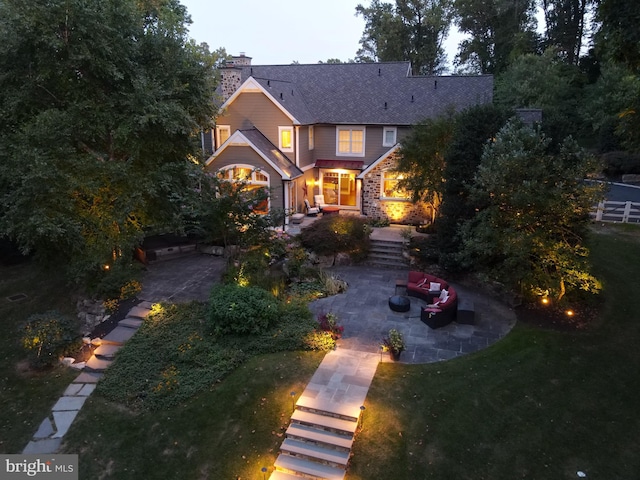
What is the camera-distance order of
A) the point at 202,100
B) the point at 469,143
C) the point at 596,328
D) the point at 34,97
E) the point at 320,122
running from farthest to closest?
1. the point at 320,122
2. the point at 202,100
3. the point at 469,143
4. the point at 34,97
5. the point at 596,328

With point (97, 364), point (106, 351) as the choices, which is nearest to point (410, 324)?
point (106, 351)

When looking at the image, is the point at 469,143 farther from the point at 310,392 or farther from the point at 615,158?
the point at 615,158

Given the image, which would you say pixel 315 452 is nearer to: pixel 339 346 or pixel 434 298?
pixel 339 346

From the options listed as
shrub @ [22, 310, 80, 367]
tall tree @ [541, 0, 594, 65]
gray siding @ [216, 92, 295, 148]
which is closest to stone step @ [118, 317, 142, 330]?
shrub @ [22, 310, 80, 367]

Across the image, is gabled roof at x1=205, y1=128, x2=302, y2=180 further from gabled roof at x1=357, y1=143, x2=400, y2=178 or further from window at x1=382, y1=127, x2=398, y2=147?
window at x1=382, y1=127, x2=398, y2=147

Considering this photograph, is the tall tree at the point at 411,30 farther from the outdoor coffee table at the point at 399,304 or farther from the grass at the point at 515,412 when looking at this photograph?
the grass at the point at 515,412

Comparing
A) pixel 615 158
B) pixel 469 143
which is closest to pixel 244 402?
pixel 469 143

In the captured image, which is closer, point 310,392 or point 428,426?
point 428,426
